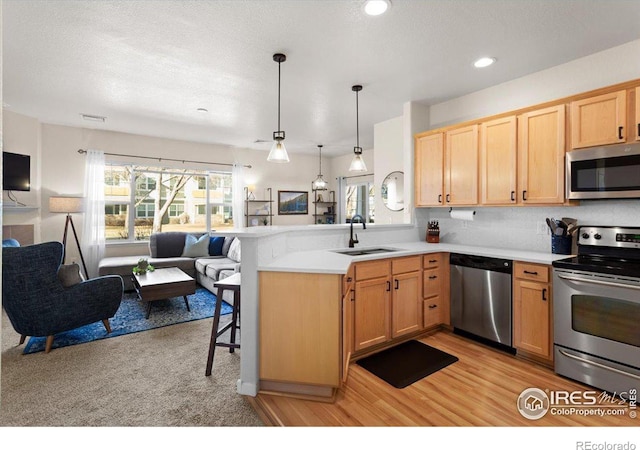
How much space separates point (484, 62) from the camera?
3.04 meters

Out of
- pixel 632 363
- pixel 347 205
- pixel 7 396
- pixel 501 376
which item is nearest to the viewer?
pixel 632 363

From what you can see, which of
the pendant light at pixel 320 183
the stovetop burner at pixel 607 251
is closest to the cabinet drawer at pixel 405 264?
the stovetop burner at pixel 607 251

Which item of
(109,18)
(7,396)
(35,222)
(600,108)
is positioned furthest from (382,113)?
(35,222)

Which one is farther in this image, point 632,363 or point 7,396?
point 7,396

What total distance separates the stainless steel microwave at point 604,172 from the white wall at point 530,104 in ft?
0.92

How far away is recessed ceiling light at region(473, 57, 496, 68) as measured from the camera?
2.99m

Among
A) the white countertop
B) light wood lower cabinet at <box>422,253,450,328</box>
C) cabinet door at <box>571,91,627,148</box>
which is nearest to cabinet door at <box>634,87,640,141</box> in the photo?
cabinet door at <box>571,91,627,148</box>

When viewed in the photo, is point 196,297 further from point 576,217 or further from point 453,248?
point 576,217

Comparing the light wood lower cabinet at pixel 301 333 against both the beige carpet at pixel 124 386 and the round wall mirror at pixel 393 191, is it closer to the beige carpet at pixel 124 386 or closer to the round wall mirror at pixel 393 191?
the beige carpet at pixel 124 386

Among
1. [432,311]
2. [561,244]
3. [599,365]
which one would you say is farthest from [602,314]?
[432,311]

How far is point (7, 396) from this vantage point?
7.64 ft

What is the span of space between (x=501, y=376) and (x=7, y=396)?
3.60 metres

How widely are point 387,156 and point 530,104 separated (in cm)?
191

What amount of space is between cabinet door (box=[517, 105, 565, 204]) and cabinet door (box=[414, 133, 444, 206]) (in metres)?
0.85
